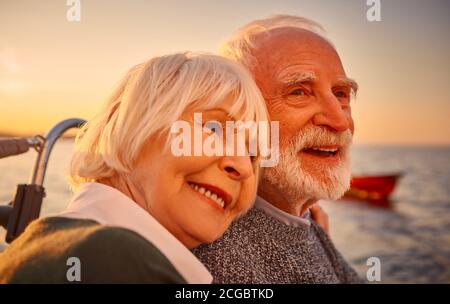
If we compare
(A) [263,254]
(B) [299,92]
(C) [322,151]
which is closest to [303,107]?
(B) [299,92]

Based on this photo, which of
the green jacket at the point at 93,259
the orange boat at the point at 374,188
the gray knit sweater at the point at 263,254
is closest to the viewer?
the green jacket at the point at 93,259

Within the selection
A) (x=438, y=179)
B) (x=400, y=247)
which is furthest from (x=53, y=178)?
(x=438, y=179)

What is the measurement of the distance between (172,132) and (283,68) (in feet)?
1.88

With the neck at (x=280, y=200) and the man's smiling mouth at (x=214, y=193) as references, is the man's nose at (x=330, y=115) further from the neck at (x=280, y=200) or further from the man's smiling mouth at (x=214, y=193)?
the man's smiling mouth at (x=214, y=193)

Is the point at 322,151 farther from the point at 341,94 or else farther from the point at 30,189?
the point at 30,189

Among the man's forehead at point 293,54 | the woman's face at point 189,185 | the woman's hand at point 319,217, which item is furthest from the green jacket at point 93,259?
the woman's hand at point 319,217

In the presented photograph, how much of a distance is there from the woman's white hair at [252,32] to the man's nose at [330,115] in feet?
0.74

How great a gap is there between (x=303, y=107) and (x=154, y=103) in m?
0.58

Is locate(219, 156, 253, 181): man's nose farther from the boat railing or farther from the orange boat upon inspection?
the orange boat

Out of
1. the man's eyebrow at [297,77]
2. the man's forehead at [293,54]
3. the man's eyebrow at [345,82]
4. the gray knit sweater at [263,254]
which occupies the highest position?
the man's forehead at [293,54]

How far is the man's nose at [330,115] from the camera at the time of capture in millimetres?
1444

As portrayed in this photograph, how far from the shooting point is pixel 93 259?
0.78 m
